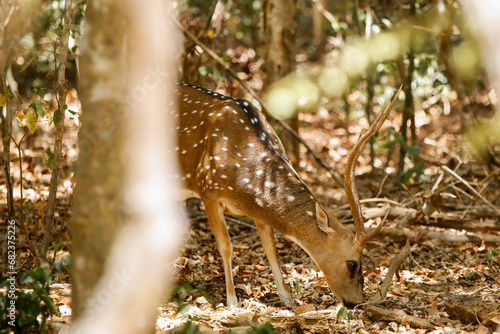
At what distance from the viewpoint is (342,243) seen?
5.54m

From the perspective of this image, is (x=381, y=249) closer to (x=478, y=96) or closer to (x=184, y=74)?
(x=184, y=74)

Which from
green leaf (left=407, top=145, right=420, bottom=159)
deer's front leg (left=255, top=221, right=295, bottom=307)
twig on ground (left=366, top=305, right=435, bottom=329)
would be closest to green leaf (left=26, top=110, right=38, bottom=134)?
deer's front leg (left=255, top=221, right=295, bottom=307)

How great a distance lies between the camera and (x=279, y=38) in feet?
28.4

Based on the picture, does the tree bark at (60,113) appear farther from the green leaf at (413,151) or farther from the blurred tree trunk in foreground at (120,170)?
the green leaf at (413,151)

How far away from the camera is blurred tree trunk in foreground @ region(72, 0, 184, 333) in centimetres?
281

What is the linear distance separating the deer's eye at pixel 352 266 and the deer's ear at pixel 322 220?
352 mm

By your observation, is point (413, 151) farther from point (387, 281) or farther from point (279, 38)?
point (387, 281)

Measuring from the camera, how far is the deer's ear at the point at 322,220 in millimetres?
5434

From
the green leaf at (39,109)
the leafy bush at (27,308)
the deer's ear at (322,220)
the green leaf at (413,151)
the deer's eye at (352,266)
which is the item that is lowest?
the leafy bush at (27,308)

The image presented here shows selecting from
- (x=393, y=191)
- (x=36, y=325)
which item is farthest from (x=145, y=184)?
(x=393, y=191)

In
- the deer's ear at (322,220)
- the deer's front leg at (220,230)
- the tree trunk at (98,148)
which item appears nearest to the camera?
the tree trunk at (98,148)

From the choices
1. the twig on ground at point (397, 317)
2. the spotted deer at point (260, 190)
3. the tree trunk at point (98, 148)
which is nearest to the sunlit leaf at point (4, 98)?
the spotted deer at point (260, 190)

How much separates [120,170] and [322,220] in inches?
118

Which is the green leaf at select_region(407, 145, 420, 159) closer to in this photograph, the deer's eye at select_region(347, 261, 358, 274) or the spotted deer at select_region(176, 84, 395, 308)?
the spotted deer at select_region(176, 84, 395, 308)
